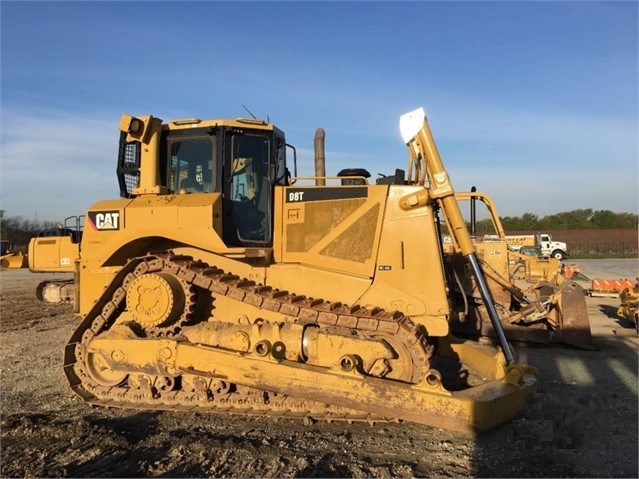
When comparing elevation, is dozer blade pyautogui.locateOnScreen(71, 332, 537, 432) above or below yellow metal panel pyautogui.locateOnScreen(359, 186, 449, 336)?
below

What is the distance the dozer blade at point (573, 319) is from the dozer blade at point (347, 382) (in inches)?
143

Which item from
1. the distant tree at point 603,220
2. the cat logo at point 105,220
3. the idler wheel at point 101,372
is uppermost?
the distant tree at point 603,220

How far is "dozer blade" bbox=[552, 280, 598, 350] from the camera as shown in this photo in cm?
902

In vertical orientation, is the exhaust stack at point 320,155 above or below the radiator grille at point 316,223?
above

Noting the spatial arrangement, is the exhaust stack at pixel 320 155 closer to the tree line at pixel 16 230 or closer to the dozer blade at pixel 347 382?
the dozer blade at pixel 347 382

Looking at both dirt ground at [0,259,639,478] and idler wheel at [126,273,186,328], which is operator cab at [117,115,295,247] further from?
dirt ground at [0,259,639,478]

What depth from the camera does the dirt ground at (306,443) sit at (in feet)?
14.3

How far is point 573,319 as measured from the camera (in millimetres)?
9062

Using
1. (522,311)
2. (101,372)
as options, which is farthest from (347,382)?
(522,311)

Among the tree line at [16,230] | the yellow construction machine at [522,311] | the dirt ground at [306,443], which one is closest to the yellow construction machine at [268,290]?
the dirt ground at [306,443]

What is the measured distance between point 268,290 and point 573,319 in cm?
598

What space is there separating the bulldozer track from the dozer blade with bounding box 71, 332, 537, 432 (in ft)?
0.49

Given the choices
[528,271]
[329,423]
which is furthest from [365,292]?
[528,271]

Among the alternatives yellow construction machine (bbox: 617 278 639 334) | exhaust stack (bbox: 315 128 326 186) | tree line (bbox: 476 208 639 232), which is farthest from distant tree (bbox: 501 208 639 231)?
exhaust stack (bbox: 315 128 326 186)
